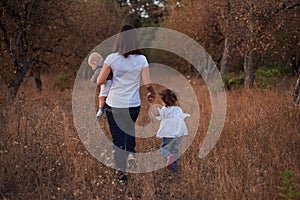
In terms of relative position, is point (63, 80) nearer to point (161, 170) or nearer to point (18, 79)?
point (18, 79)

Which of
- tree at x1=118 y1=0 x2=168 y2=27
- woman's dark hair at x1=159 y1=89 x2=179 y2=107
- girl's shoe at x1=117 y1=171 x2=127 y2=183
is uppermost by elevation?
tree at x1=118 y1=0 x2=168 y2=27

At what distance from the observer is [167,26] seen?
22.1m

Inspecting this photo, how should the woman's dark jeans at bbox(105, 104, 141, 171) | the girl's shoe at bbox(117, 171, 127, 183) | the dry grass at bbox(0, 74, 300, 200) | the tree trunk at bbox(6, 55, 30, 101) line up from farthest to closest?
1. the tree trunk at bbox(6, 55, 30, 101)
2. the woman's dark jeans at bbox(105, 104, 141, 171)
3. the girl's shoe at bbox(117, 171, 127, 183)
4. the dry grass at bbox(0, 74, 300, 200)

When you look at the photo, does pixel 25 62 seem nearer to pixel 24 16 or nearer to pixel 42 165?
pixel 24 16

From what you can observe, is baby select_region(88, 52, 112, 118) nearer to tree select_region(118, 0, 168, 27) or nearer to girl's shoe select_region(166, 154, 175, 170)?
girl's shoe select_region(166, 154, 175, 170)

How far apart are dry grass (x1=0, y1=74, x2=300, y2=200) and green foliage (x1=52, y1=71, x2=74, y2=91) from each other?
1298 cm

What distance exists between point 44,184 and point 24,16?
818 cm

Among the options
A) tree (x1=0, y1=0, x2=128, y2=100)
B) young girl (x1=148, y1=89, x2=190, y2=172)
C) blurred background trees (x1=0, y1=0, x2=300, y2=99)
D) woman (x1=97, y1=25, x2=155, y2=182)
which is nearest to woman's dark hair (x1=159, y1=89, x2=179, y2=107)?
young girl (x1=148, y1=89, x2=190, y2=172)

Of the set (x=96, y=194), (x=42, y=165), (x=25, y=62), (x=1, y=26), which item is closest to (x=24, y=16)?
(x=1, y=26)

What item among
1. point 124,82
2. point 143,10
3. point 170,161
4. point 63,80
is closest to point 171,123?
point 170,161

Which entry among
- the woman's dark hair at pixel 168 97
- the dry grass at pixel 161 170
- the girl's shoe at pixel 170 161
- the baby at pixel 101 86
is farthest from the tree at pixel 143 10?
the girl's shoe at pixel 170 161

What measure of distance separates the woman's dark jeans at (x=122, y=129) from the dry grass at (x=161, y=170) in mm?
239

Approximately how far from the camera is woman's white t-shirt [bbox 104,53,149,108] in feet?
16.3

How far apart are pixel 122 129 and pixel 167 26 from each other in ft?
57.6
